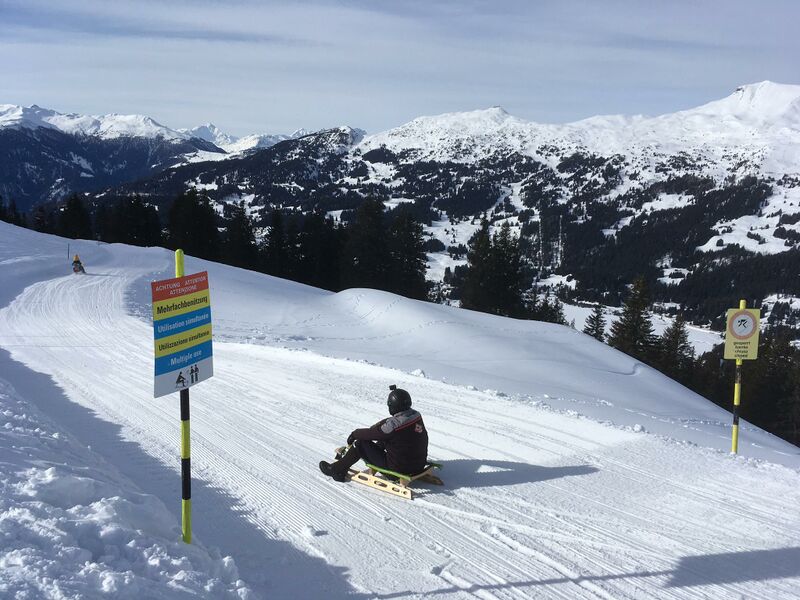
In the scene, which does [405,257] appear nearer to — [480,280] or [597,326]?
[480,280]

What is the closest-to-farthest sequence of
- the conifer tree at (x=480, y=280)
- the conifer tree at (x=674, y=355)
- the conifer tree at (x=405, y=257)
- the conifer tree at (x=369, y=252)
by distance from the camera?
the conifer tree at (x=674, y=355), the conifer tree at (x=480, y=280), the conifer tree at (x=369, y=252), the conifer tree at (x=405, y=257)

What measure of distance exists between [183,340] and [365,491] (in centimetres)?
332

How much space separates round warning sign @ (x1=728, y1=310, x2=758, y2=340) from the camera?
978cm

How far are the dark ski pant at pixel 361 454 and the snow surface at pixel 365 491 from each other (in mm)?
274

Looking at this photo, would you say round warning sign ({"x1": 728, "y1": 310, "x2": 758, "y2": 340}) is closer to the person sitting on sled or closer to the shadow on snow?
the person sitting on sled

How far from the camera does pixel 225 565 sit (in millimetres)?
5172

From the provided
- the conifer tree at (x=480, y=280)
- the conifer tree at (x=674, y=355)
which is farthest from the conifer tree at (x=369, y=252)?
the conifer tree at (x=674, y=355)

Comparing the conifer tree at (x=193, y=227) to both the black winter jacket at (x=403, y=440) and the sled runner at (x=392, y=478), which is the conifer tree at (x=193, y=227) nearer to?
the sled runner at (x=392, y=478)

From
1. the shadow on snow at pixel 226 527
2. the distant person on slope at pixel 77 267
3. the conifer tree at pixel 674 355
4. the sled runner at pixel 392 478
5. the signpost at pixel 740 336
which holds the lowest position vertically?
the conifer tree at pixel 674 355

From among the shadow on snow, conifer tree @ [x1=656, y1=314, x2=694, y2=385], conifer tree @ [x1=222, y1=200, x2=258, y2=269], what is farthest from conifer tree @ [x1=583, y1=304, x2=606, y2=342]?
the shadow on snow

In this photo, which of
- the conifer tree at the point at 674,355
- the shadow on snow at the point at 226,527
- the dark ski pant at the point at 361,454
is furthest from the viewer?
the conifer tree at the point at 674,355

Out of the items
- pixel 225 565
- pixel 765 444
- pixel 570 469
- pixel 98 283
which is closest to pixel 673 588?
pixel 570 469

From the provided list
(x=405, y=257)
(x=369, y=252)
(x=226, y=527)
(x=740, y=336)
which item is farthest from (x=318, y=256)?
(x=226, y=527)

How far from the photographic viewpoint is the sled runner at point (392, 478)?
746 centimetres
